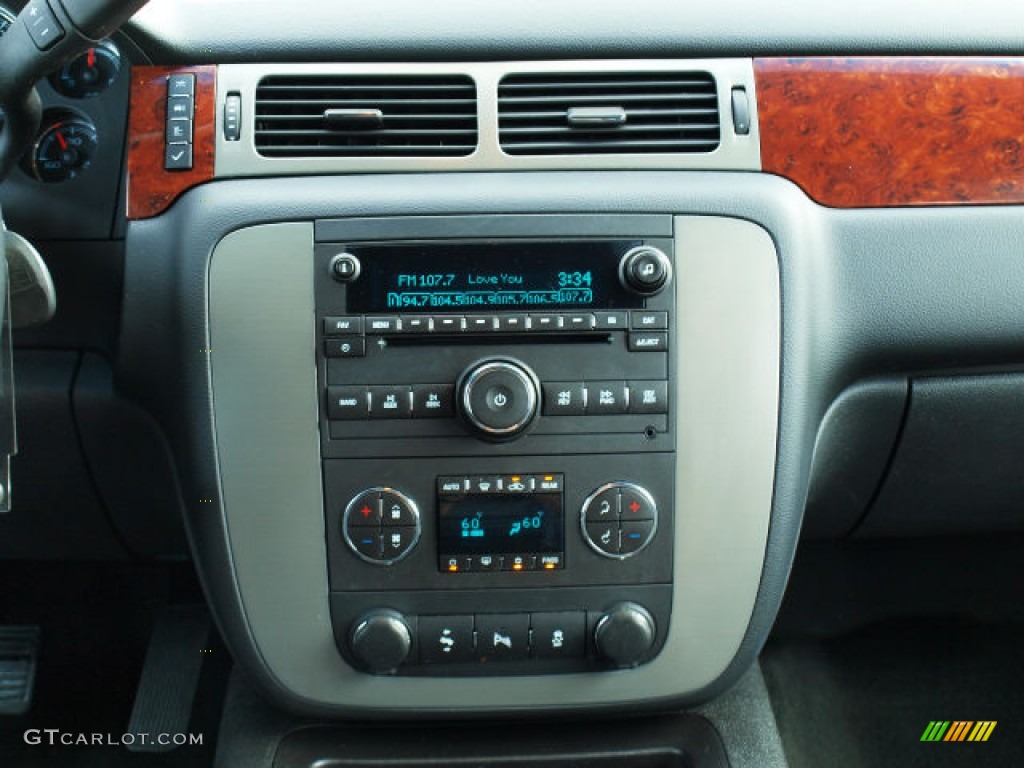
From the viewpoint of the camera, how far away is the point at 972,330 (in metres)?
1.50

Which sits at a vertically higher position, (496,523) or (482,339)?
(482,339)

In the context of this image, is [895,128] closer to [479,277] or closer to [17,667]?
[479,277]

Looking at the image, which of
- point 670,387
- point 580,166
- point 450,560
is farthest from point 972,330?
point 450,560

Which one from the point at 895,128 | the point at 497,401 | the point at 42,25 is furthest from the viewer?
the point at 895,128

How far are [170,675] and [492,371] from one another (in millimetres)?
949

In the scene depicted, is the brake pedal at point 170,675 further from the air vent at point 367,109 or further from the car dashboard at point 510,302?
the air vent at point 367,109

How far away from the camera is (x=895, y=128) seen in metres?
1.45

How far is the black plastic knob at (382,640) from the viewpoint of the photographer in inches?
52.9

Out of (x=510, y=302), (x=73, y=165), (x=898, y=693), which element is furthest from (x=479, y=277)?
(x=898, y=693)

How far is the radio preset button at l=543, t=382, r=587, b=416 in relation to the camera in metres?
1.34

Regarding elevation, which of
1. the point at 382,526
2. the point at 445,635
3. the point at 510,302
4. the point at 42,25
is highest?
the point at 42,25

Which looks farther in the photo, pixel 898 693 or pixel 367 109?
pixel 898 693

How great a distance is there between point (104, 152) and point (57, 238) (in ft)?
0.42

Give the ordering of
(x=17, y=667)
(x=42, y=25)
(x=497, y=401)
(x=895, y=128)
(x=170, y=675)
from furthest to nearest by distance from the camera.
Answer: (x=17, y=667), (x=170, y=675), (x=895, y=128), (x=497, y=401), (x=42, y=25)
